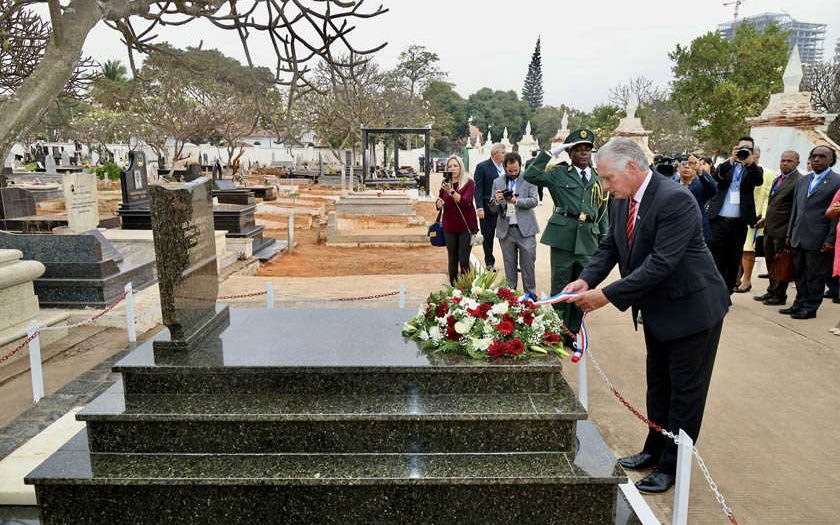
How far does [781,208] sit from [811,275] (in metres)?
0.98

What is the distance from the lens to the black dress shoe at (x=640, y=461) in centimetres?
345

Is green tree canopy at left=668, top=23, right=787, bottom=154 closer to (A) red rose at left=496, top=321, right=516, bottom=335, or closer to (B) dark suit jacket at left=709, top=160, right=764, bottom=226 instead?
(B) dark suit jacket at left=709, top=160, right=764, bottom=226

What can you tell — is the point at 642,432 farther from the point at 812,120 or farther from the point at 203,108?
the point at 203,108

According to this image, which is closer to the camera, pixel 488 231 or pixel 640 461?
pixel 640 461

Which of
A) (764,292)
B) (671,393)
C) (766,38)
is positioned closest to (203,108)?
(766,38)

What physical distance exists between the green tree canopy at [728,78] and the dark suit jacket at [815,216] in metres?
23.8

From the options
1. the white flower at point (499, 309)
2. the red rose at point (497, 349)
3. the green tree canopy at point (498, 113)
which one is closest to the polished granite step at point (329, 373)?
the red rose at point (497, 349)

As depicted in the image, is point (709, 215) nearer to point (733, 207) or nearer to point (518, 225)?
point (733, 207)

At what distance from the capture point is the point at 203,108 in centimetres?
3522

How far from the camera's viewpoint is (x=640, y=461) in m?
3.46

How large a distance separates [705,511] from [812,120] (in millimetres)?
9906

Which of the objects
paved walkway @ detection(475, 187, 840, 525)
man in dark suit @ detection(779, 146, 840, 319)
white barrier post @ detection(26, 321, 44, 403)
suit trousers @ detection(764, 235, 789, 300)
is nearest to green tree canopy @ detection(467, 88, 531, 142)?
suit trousers @ detection(764, 235, 789, 300)

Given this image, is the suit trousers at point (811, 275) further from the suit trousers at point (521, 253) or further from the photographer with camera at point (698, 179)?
the suit trousers at point (521, 253)

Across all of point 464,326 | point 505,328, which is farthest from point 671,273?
point 464,326
